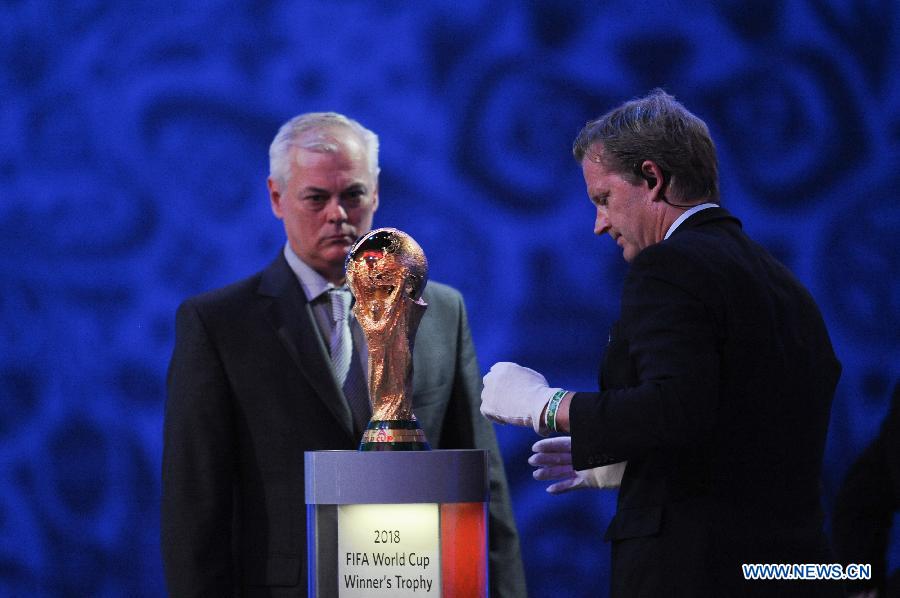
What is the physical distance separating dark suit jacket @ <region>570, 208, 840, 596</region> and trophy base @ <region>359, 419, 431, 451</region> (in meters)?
0.24

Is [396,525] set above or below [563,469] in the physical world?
below

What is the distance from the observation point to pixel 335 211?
97.5 inches

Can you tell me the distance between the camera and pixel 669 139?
5.92 ft

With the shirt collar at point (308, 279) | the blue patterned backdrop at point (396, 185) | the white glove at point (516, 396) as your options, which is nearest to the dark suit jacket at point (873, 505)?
the blue patterned backdrop at point (396, 185)

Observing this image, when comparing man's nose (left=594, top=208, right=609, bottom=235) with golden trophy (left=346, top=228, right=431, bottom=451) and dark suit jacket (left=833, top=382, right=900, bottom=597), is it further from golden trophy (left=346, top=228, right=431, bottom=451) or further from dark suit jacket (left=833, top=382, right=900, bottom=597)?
dark suit jacket (left=833, top=382, right=900, bottom=597)

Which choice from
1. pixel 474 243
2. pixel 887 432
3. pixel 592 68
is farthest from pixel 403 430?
pixel 592 68

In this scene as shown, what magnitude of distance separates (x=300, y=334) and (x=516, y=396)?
0.69 metres

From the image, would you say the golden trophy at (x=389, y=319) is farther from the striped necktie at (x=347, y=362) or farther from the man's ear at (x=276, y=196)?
the man's ear at (x=276, y=196)

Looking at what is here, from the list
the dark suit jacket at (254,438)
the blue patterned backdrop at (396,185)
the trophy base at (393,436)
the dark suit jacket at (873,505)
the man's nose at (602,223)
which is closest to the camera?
the trophy base at (393,436)

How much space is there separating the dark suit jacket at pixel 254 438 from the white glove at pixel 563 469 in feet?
1.16

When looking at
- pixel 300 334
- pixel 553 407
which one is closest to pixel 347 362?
pixel 300 334

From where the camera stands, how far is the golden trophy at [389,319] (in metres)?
1.73

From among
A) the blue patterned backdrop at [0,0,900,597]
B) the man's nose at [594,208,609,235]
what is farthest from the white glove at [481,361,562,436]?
the blue patterned backdrop at [0,0,900,597]

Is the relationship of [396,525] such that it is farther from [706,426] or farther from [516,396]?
[706,426]
